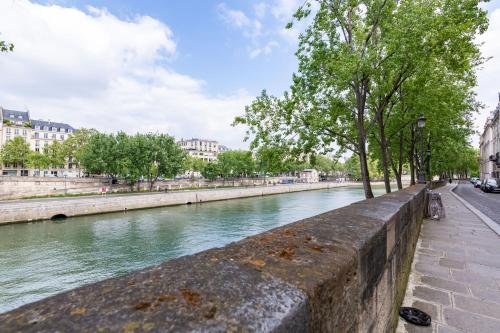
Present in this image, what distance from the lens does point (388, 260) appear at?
2623mm

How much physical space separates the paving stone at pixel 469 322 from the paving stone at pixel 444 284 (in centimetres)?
78

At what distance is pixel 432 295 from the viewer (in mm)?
3859

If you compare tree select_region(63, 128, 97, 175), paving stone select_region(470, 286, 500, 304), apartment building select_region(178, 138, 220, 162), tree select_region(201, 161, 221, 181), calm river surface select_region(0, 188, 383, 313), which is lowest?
calm river surface select_region(0, 188, 383, 313)

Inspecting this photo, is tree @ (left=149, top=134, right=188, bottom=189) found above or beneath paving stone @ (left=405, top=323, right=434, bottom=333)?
above

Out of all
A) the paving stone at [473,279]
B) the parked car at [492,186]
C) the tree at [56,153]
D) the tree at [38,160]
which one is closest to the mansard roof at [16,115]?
the tree at [56,153]

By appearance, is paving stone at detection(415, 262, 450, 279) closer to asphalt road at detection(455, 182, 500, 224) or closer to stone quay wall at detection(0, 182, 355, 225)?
asphalt road at detection(455, 182, 500, 224)

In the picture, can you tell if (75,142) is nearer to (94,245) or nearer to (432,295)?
(94,245)

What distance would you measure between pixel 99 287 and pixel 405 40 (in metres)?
11.8

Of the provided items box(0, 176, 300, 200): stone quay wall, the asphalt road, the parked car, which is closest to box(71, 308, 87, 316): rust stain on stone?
the asphalt road

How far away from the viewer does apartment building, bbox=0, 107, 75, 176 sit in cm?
7527

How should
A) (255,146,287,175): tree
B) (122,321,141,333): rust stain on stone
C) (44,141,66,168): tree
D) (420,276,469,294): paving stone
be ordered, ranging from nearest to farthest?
(122,321,141,333): rust stain on stone
(420,276,469,294): paving stone
(255,146,287,175): tree
(44,141,66,168): tree

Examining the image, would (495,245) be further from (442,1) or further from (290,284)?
(442,1)

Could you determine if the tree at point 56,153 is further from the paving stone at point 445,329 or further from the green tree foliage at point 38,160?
the paving stone at point 445,329

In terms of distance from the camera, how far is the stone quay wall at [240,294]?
2.61 ft
